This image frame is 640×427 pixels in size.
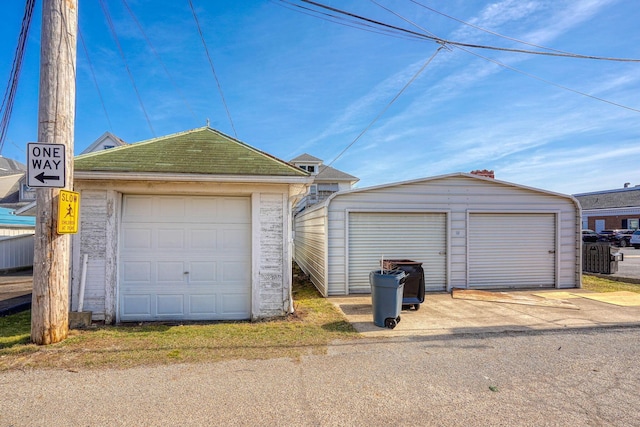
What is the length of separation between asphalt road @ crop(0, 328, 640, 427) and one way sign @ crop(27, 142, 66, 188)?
2541 millimetres

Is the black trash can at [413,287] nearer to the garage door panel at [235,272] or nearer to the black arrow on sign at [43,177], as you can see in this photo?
the garage door panel at [235,272]

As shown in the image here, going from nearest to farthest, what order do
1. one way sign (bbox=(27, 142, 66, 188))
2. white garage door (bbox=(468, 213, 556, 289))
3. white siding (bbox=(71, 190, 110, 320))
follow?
one way sign (bbox=(27, 142, 66, 188)) → white siding (bbox=(71, 190, 110, 320)) → white garage door (bbox=(468, 213, 556, 289))

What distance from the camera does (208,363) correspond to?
448cm

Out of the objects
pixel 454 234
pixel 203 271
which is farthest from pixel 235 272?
pixel 454 234

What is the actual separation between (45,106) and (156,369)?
13.7 feet

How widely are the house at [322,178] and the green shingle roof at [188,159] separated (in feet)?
59.2

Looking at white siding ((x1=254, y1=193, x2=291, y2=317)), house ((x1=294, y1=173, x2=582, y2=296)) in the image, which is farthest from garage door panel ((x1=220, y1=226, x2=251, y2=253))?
house ((x1=294, y1=173, x2=582, y2=296))

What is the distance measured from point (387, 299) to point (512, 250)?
6.25 metres

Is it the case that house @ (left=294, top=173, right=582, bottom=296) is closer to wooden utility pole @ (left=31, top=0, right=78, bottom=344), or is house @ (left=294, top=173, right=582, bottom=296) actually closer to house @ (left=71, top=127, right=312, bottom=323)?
house @ (left=71, top=127, right=312, bottom=323)

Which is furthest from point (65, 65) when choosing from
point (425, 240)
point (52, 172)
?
point (425, 240)

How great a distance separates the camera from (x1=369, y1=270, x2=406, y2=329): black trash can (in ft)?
20.2

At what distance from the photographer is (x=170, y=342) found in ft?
17.3

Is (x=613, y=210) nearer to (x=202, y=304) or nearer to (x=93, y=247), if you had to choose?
(x=202, y=304)

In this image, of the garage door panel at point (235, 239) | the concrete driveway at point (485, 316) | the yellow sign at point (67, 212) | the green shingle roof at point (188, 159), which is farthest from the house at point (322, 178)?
the yellow sign at point (67, 212)
